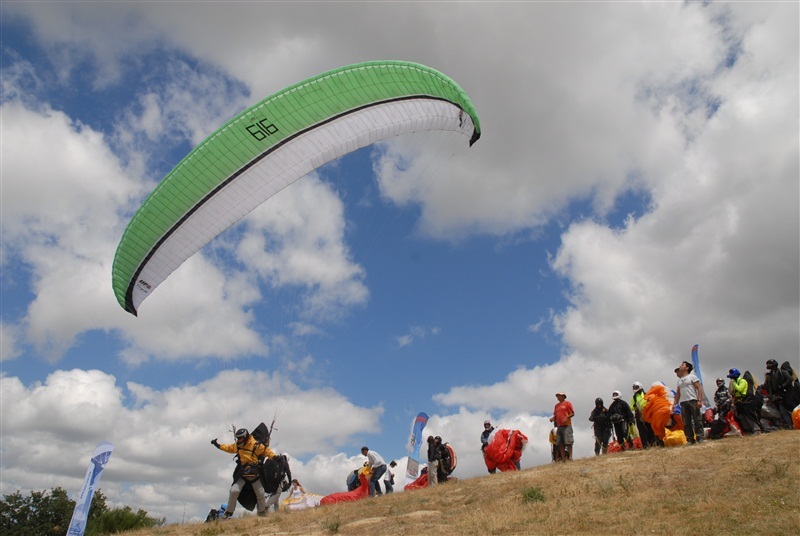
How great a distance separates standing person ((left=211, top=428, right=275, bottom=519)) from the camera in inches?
475

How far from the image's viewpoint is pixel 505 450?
15297 millimetres

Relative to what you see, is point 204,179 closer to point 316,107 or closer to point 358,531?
point 316,107

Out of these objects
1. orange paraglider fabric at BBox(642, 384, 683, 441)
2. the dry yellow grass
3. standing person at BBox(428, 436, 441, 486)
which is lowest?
the dry yellow grass

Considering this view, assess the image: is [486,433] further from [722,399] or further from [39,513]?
[39,513]

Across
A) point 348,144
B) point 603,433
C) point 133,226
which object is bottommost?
point 603,433

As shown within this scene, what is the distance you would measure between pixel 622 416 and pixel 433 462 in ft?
16.8

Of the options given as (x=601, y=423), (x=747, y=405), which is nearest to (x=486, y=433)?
(x=601, y=423)

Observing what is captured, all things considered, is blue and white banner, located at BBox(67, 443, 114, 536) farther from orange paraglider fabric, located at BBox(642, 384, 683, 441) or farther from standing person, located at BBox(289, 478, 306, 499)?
orange paraglider fabric, located at BBox(642, 384, 683, 441)

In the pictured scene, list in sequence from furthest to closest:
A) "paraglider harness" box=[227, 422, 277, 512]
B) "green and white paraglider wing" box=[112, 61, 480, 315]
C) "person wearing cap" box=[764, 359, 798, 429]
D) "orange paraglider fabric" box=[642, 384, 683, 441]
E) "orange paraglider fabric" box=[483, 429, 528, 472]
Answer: "orange paraglider fabric" box=[483, 429, 528, 472], "orange paraglider fabric" box=[642, 384, 683, 441], "person wearing cap" box=[764, 359, 798, 429], "paraglider harness" box=[227, 422, 277, 512], "green and white paraglider wing" box=[112, 61, 480, 315]

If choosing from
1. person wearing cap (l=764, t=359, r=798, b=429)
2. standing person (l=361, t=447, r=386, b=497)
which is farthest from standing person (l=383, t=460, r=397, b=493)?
person wearing cap (l=764, t=359, r=798, b=429)

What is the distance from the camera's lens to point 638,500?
8.46 metres

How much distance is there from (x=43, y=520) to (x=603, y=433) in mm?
32403

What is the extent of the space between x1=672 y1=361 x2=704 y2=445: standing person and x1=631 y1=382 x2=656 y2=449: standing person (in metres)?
1.71

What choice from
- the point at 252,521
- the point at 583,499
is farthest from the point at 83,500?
the point at 583,499
